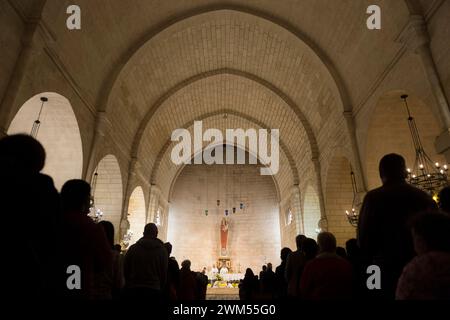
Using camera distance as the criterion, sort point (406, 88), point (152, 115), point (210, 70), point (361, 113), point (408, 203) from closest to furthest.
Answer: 1. point (408, 203)
2. point (406, 88)
3. point (361, 113)
4. point (152, 115)
5. point (210, 70)

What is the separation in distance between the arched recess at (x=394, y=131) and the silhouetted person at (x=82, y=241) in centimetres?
731

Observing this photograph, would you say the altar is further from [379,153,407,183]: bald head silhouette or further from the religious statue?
[379,153,407,183]: bald head silhouette

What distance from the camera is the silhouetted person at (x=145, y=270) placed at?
113 inches

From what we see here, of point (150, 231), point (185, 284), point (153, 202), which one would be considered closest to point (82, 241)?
point (150, 231)

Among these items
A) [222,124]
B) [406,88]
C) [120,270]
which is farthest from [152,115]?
[120,270]

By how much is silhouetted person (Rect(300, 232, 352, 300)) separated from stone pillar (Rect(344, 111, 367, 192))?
241 inches

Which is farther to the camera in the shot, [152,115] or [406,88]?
[152,115]

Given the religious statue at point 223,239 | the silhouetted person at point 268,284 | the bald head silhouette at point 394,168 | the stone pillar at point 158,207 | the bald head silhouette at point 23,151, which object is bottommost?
the silhouetted person at point 268,284

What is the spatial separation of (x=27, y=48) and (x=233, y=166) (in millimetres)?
15264

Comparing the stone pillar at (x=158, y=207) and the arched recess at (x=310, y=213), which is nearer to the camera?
the arched recess at (x=310, y=213)

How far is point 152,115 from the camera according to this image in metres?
11.8

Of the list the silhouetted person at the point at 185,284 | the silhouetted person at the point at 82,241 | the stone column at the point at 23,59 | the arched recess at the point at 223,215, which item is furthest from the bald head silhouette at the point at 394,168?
the arched recess at the point at 223,215

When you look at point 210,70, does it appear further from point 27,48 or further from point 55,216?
point 55,216

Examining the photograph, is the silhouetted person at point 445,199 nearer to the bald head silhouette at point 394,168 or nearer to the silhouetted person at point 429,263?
the bald head silhouette at point 394,168
